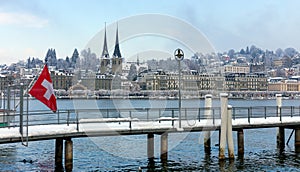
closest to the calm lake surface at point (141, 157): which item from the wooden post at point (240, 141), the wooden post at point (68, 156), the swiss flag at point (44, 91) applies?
the wooden post at point (240, 141)

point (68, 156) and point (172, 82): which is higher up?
point (172, 82)

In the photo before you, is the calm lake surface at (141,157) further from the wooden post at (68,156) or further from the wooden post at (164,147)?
the wooden post at (68,156)

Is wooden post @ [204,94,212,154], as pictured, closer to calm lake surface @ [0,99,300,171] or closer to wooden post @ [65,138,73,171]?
calm lake surface @ [0,99,300,171]

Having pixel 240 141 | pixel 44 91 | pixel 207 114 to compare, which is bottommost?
pixel 240 141

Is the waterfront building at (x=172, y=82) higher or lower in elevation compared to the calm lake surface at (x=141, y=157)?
higher

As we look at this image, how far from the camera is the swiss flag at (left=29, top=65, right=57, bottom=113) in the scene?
21.3 m

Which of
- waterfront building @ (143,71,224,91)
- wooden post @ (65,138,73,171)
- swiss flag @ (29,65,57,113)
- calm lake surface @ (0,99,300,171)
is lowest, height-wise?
calm lake surface @ (0,99,300,171)

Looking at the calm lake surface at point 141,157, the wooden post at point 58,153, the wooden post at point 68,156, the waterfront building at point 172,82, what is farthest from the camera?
the waterfront building at point 172,82

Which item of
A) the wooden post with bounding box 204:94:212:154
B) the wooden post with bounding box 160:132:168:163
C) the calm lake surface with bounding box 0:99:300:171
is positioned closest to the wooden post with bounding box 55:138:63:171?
the calm lake surface with bounding box 0:99:300:171

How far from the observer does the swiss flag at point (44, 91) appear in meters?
21.3

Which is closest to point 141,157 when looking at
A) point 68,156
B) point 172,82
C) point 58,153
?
point 58,153

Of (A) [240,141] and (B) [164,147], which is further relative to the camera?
(A) [240,141]

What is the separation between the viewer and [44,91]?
21.4 meters

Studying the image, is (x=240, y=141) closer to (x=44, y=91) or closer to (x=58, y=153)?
(x=58, y=153)
